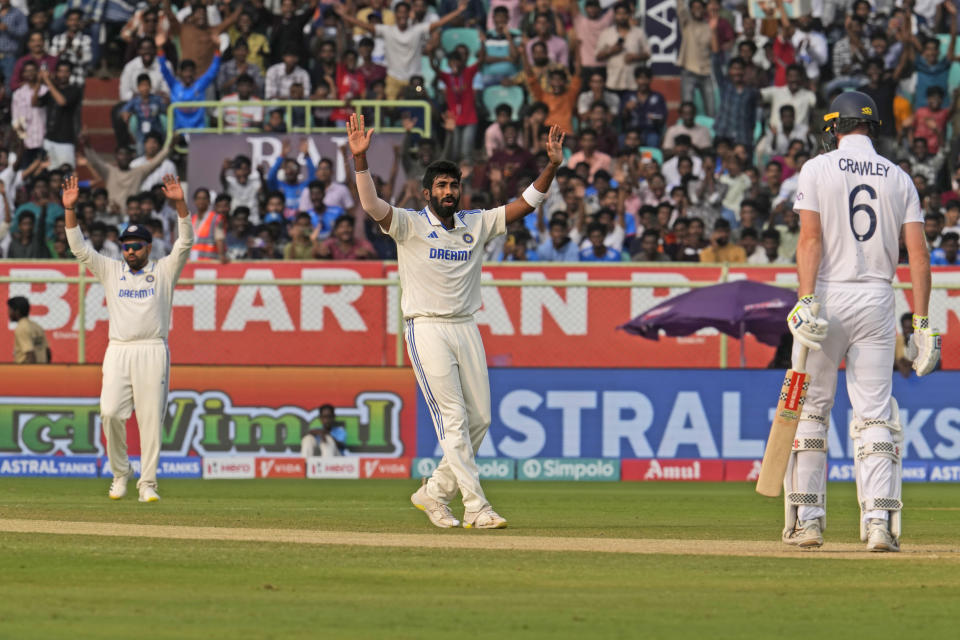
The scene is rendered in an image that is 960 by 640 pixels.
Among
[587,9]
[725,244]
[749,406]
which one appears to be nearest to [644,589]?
[749,406]

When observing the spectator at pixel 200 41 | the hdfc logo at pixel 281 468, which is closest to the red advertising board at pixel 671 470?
the hdfc logo at pixel 281 468

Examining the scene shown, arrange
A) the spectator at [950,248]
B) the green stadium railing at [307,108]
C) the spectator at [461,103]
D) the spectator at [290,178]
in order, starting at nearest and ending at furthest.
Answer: the spectator at [950,248] → the spectator at [290,178] → the green stadium railing at [307,108] → the spectator at [461,103]

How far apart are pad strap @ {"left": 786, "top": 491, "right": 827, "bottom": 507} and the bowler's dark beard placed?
2.90 m

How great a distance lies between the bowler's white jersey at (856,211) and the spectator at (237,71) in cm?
1708

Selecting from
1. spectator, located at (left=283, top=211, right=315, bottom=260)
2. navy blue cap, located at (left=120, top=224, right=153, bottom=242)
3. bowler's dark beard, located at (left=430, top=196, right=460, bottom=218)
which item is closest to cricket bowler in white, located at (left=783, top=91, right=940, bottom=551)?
bowler's dark beard, located at (left=430, top=196, right=460, bottom=218)

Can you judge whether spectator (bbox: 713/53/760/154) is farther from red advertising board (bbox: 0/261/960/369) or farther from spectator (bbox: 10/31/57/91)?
spectator (bbox: 10/31/57/91)

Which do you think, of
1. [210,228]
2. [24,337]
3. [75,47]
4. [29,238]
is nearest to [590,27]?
[210,228]

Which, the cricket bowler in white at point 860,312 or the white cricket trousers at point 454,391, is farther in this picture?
the white cricket trousers at point 454,391

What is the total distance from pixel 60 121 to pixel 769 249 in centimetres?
1062

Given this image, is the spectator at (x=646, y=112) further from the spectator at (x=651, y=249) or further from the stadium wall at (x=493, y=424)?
the stadium wall at (x=493, y=424)

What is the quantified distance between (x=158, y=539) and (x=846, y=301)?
13.6 ft

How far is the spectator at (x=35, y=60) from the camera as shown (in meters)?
25.8

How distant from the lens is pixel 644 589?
7.89 m

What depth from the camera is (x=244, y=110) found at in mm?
25406
